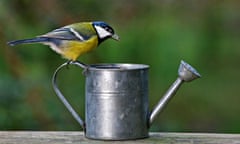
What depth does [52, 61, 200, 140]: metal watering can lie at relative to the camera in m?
2.82

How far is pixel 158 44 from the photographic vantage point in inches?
204

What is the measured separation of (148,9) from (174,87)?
2.38m

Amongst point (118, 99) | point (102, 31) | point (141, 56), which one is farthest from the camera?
point (141, 56)

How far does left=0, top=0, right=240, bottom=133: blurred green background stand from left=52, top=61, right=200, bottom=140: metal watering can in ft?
6.81

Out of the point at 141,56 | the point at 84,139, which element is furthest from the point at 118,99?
the point at 141,56

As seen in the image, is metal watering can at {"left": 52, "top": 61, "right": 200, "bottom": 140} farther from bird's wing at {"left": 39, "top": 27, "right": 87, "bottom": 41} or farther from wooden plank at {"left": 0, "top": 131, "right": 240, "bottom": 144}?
bird's wing at {"left": 39, "top": 27, "right": 87, "bottom": 41}

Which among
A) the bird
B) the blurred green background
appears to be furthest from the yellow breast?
the blurred green background

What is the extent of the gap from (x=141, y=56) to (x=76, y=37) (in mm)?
2038

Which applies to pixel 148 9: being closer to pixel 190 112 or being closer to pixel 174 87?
Answer: pixel 190 112

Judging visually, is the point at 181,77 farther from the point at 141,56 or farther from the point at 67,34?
the point at 141,56

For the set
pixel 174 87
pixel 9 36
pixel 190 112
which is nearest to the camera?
pixel 174 87

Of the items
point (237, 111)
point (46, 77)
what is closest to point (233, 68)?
point (237, 111)

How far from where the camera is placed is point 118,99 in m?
2.83

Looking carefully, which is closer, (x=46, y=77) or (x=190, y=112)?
(x=46, y=77)
